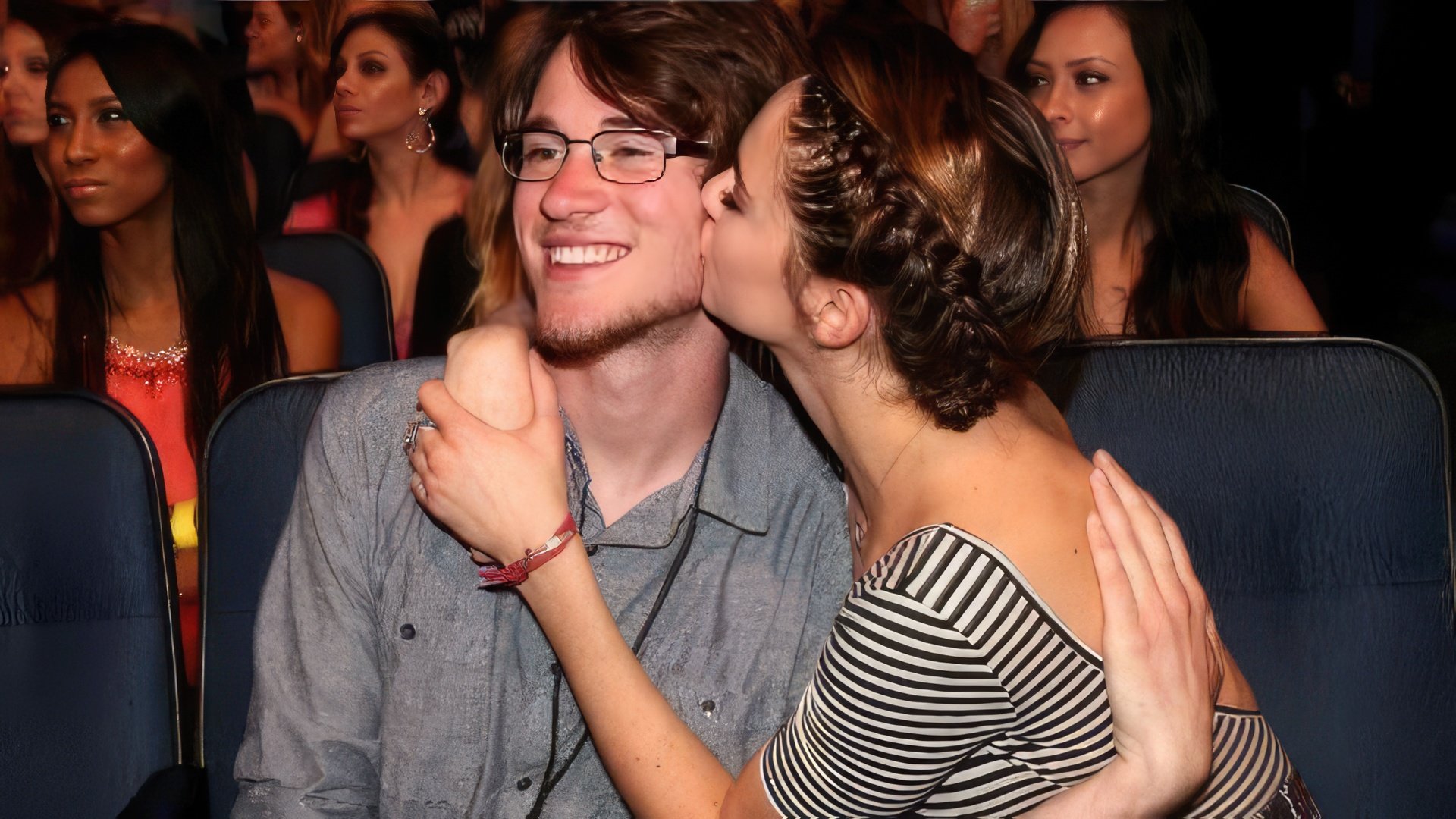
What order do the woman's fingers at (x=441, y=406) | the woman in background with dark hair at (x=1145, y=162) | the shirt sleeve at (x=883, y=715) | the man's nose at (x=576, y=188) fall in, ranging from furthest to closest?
the woman in background with dark hair at (x=1145, y=162) < the man's nose at (x=576, y=188) < the woman's fingers at (x=441, y=406) < the shirt sleeve at (x=883, y=715)

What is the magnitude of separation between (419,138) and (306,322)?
0.40m

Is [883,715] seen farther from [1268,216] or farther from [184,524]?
[184,524]

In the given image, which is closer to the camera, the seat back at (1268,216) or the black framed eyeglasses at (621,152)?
the black framed eyeglasses at (621,152)

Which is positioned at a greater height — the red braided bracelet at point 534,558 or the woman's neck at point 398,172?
the woman's neck at point 398,172

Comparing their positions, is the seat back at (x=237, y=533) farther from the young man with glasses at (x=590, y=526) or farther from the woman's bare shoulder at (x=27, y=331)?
the woman's bare shoulder at (x=27, y=331)

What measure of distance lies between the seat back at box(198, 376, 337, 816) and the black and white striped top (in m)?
0.81

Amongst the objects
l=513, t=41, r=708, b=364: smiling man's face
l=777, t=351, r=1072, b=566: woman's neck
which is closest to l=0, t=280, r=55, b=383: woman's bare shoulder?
l=513, t=41, r=708, b=364: smiling man's face

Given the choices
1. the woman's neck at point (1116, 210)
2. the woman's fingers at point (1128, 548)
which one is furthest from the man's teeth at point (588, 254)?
the woman's neck at point (1116, 210)

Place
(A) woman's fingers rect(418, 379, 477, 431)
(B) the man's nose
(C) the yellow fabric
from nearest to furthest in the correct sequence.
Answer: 1. (A) woman's fingers rect(418, 379, 477, 431)
2. (B) the man's nose
3. (C) the yellow fabric

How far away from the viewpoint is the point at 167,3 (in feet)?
6.35

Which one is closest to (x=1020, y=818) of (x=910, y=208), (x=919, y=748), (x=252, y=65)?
(x=919, y=748)

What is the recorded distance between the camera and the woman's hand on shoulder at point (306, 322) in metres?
2.04

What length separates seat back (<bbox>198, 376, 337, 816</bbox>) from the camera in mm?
1607

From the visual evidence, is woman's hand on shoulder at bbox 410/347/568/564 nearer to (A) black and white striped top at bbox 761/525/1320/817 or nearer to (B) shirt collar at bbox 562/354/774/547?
(B) shirt collar at bbox 562/354/774/547
